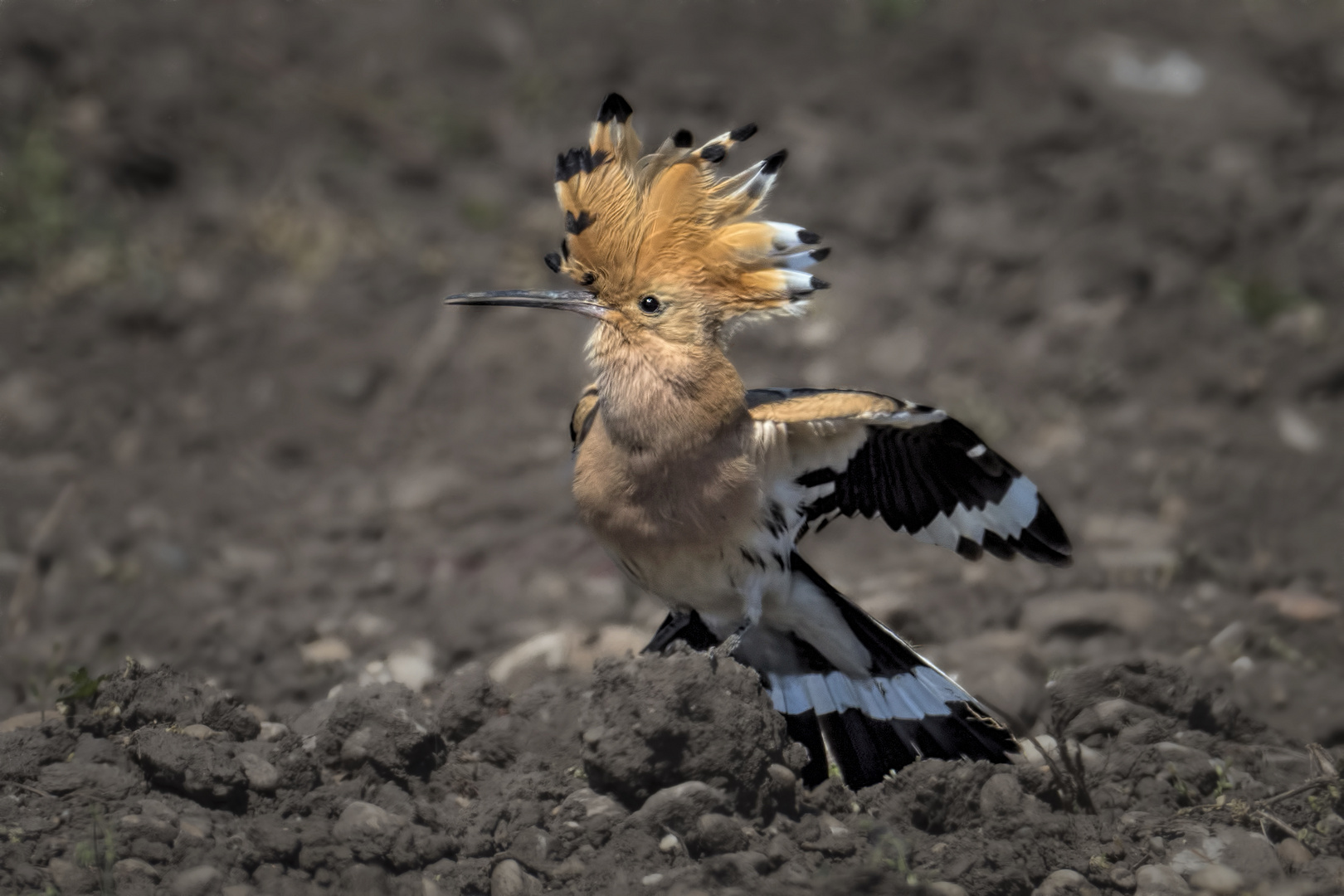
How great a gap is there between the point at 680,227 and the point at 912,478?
3.23 feet

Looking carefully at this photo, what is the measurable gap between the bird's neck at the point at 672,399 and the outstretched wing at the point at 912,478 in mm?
137

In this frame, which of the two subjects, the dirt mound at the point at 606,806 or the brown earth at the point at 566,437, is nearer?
the dirt mound at the point at 606,806

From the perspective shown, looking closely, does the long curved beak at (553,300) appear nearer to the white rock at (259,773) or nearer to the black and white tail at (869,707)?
the black and white tail at (869,707)

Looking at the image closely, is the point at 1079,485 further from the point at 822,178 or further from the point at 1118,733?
the point at 822,178

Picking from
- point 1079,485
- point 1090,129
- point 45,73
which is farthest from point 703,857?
point 45,73

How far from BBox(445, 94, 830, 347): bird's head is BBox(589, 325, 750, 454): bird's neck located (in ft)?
0.17

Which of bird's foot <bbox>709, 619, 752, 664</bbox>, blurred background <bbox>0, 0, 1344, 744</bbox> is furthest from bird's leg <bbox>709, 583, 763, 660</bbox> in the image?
blurred background <bbox>0, 0, 1344, 744</bbox>

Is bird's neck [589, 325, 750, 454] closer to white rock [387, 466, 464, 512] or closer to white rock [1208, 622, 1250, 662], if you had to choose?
white rock [1208, 622, 1250, 662]

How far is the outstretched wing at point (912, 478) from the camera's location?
3.65 metres

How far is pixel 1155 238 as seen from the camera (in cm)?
675

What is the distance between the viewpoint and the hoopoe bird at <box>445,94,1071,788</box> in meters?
3.67

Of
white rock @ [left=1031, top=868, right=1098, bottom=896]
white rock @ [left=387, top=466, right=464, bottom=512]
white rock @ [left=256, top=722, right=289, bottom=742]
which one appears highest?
white rock @ [left=387, top=466, right=464, bottom=512]

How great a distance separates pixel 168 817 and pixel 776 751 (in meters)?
1.55

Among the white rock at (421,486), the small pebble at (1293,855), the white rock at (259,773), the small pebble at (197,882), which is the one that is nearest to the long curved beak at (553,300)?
the white rock at (259,773)
